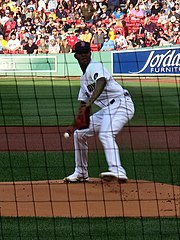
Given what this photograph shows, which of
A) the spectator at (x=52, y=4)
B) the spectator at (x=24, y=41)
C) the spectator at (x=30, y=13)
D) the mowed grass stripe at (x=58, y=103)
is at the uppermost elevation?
the spectator at (x=52, y=4)

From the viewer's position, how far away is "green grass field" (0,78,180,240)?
22.0 ft

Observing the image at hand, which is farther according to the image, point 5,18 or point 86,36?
point 5,18

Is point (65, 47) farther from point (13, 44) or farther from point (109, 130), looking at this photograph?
point (109, 130)

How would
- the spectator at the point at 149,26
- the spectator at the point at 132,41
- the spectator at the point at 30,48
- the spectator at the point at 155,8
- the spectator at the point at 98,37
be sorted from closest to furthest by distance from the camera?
the spectator at the point at 132,41 < the spectator at the point at 98,37 < the spectator at the point at 149,26 < the spectator at the point at 30,48 < the spectator at the point at 155,8

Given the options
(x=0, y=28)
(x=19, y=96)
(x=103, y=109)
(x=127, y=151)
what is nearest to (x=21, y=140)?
(x=127, y=151)

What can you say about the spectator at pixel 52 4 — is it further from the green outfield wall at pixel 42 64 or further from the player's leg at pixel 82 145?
the player's leg at pixel 82 145

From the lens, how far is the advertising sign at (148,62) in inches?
1086

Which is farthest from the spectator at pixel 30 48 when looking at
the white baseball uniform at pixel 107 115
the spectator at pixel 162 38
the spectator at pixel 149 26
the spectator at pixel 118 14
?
the white baseball uniform at pixel 107 115

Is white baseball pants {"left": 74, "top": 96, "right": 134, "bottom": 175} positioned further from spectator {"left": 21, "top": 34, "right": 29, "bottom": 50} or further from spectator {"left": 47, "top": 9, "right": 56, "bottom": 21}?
spectator {"left": 47, "top": 9, "right": 56, "bottom": 21}

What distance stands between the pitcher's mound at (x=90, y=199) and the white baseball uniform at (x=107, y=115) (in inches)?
14.1

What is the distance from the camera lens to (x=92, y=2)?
3259 centimetres

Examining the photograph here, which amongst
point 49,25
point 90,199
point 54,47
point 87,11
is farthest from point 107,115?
point 87,11

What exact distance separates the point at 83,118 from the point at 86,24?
2219 centimetres

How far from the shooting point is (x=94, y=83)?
9.03 m
